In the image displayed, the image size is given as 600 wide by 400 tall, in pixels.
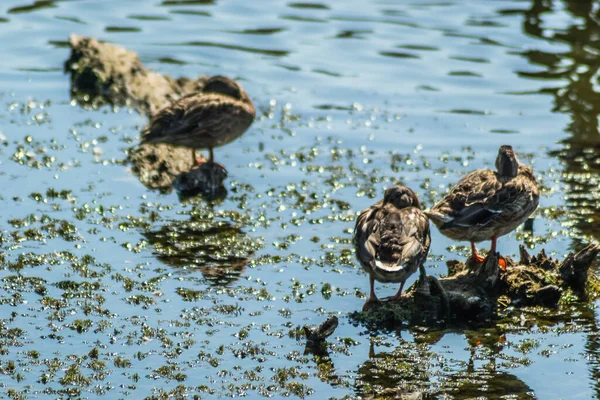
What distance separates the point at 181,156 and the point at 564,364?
24.5 feet

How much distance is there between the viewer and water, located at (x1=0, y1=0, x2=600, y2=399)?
8656 millimetres

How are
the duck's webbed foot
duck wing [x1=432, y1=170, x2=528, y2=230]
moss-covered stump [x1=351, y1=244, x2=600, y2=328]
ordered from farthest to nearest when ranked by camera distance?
duck wing [x1=432, y1=170, x2=528, y2=230]
the duck's webbed foot
moss-covered stump [x1=351, y1=244, x2=600, y2=328]

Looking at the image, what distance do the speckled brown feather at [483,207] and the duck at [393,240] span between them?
28 centimetres

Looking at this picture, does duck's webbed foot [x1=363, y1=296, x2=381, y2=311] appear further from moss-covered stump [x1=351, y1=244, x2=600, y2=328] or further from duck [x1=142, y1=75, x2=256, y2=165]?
duck [x1=142, y1=75, x2=256, y2=165]

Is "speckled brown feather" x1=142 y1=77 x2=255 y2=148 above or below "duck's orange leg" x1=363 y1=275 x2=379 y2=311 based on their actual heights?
above

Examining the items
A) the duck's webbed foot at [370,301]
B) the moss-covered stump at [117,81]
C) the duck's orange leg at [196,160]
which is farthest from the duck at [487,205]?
the moss-covered stump at [117,81]

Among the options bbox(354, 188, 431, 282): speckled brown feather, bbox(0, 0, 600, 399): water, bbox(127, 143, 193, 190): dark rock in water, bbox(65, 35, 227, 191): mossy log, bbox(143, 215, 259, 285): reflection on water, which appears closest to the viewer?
bbox(0, 0, 600, 399): water

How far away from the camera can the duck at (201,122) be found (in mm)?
13914

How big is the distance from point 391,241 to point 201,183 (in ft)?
15.1

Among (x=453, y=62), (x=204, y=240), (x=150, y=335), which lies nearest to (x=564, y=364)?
(x=150, y=335)

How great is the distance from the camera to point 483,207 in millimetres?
10383

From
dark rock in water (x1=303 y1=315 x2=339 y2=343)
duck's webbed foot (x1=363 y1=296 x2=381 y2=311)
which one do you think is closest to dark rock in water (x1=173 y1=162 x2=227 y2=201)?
duck's webbed foot (x1=363 y1=296 x2=381 y2=311)

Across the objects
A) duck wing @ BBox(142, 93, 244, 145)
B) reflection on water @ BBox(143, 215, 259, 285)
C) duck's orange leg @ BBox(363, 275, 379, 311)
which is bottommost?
reflection on water @ BBox(143, 215, 259, 285)

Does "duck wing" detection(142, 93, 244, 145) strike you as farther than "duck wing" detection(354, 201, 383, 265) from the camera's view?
Yes
